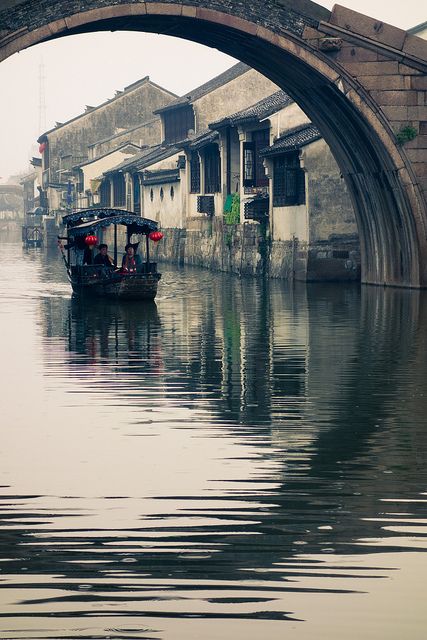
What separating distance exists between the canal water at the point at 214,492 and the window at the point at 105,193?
63697 millimetres

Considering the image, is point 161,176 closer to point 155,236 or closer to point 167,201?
point 167,201

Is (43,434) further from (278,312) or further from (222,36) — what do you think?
(222,36)

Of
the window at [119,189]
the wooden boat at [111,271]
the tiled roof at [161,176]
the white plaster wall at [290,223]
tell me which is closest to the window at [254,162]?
the white plaster wall at [290,223]

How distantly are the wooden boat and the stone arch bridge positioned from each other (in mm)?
4974

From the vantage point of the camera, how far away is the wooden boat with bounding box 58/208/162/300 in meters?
30.0

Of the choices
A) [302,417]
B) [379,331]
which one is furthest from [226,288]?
[302,417]

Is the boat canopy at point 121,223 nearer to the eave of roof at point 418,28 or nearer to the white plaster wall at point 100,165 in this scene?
the eave of roof at point 418,28

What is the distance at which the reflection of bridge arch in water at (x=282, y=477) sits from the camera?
677cm

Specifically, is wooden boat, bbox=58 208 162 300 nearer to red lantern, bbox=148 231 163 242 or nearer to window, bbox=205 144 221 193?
red lantern, bbox=148 231 163 242

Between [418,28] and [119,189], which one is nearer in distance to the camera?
[418,28]

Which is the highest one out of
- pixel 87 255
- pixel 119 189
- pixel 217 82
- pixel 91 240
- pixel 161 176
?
pixel 217 82

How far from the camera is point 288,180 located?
3981 cm

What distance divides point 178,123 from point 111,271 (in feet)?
123

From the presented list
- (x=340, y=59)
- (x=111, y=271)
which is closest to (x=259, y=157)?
(x=340, y=59)
